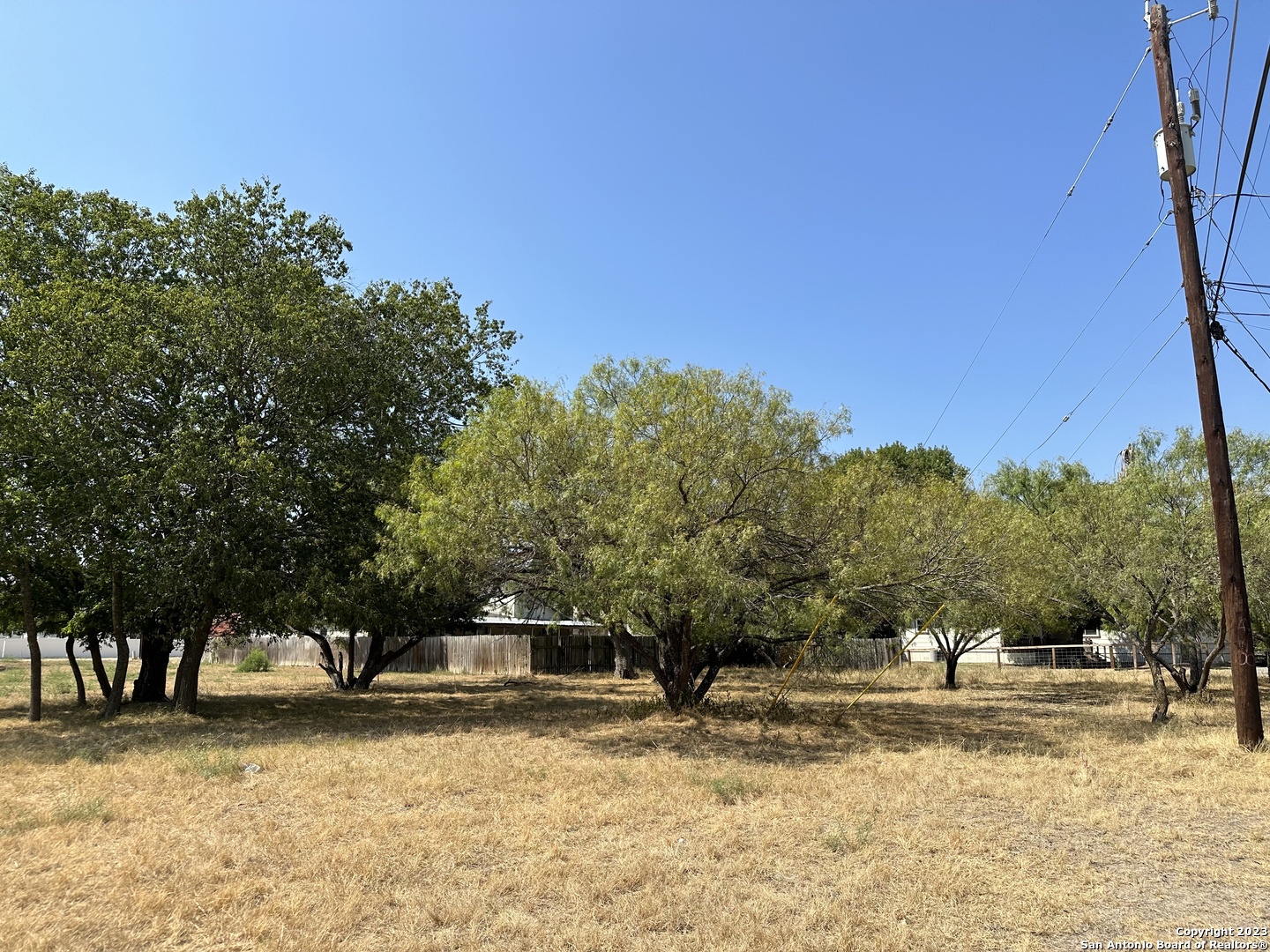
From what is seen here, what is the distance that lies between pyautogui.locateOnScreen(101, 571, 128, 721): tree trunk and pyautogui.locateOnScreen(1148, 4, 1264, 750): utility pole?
18.5 m

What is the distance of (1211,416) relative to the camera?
464 inches

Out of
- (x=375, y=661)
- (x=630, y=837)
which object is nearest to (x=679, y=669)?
(x=630, y=837)

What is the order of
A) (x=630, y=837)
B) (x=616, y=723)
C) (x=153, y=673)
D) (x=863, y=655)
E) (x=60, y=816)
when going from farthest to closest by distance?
(x=863, y=655) < (x=153, y=673) < (x=616, y=723) < (x=60, y=816) < (x=630, y=837)

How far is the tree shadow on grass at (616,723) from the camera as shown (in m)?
12.8

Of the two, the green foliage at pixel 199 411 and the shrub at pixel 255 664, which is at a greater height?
the green foliage at pixel 199 411

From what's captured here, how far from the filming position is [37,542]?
14.7 m

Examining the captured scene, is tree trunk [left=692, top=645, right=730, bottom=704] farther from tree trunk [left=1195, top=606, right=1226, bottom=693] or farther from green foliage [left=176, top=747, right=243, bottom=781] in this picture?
tree trunk [left=1195, top=606, right=1226, bottom=693]

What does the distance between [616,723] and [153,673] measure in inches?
518

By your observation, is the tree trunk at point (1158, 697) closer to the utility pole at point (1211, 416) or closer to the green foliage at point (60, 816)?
the utility pole at point (1211, 416)

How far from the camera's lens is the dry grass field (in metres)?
5.25

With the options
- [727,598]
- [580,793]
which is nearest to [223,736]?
[580,793]

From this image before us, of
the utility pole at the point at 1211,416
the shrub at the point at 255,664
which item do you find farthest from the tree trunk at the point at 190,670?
the shrub at the point at 255,664

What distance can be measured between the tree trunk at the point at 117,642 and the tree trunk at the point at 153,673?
141 inches

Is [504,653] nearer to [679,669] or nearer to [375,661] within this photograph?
[375,661]
